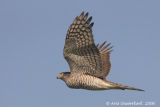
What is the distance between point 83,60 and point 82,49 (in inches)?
17.2

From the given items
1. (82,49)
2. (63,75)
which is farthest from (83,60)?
(63,75)

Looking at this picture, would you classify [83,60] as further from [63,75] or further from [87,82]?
[63,75]

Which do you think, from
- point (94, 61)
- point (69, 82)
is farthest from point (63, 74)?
point (94, 61)

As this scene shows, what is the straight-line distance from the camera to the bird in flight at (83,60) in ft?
37.0

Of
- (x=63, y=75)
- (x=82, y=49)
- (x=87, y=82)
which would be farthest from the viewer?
(x=63, y=75)

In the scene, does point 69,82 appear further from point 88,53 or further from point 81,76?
point 88,53

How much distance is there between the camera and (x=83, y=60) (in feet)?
38.6

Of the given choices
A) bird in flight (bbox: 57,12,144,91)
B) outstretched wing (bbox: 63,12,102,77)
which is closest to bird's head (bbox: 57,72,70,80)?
bird in flight (bbox: 57,12,144,91)

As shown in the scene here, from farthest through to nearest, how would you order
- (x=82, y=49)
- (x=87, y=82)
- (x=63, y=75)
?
(x=63, y=75) < (x=87, y=82) < (x=82, y=49)

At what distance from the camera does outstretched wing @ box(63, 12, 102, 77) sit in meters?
11.2

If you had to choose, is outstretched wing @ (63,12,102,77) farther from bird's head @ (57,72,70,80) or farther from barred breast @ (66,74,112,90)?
bird's head @ (57,72,70,80)

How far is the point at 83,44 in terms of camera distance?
1135 cm

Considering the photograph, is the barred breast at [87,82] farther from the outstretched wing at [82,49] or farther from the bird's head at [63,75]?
the bird's head at [63,75]

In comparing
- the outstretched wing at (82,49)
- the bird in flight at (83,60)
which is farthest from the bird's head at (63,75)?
the outstretched wing at (82,49)
